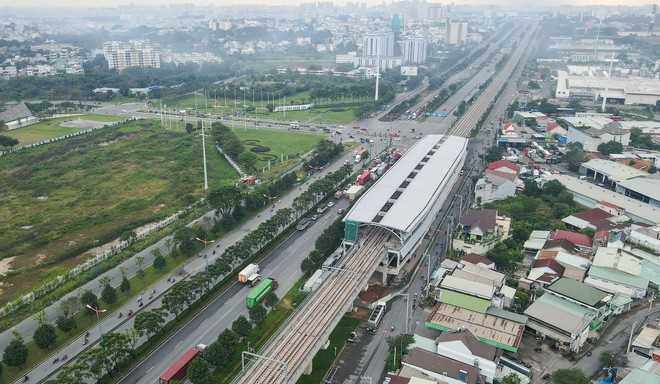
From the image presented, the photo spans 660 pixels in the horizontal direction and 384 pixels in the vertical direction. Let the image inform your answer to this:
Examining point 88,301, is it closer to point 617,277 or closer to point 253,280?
point 253,280

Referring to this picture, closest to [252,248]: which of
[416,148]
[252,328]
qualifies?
[252,328]

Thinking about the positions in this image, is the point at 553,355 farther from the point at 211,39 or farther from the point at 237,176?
the point at 211,39

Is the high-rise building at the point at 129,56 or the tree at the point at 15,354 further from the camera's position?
the high-rise building at the point at 129,56

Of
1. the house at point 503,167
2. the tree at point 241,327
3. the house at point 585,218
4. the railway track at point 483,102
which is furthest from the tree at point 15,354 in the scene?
the railway track at point 483,102

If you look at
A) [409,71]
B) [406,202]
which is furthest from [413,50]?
[406,202]

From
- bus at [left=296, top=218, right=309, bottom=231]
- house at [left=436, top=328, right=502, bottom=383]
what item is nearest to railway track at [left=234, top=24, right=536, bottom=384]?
house at [left=436, top=328, right=502, bottom=383]

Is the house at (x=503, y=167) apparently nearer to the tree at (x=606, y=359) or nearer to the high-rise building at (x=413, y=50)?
the tree at (x=606, y=359)
